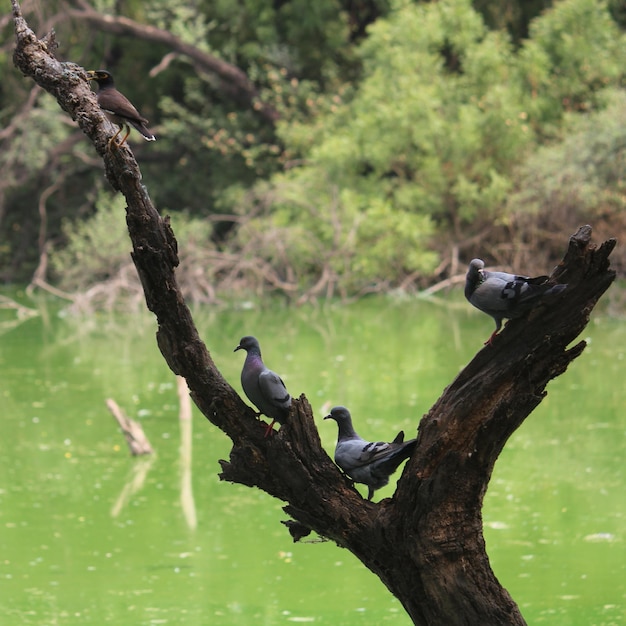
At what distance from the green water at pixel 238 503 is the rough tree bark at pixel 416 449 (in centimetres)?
212

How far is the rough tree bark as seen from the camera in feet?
11.2

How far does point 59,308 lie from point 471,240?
6.32 m

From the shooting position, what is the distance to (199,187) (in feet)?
76.1

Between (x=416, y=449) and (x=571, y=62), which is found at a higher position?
(x=571, y=62)

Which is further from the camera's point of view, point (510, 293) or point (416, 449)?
point (416, 449)

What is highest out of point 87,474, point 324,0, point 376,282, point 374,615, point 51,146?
point 324,0

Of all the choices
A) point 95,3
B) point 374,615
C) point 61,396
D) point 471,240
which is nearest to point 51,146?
point 95,3

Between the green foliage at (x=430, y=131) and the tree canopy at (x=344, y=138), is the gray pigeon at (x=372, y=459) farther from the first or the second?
the green foliage at (x=430, y=131)

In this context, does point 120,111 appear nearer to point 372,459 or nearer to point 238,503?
point 372,459

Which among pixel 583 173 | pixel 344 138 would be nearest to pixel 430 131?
pixel 344 138

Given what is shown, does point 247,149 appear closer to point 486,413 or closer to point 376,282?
point 376,282

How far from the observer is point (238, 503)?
25.0ft

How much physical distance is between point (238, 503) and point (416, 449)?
13.8 feet

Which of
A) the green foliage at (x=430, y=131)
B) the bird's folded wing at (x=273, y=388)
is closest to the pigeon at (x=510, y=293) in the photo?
the bird's folded wing at (x=273, y=388)
